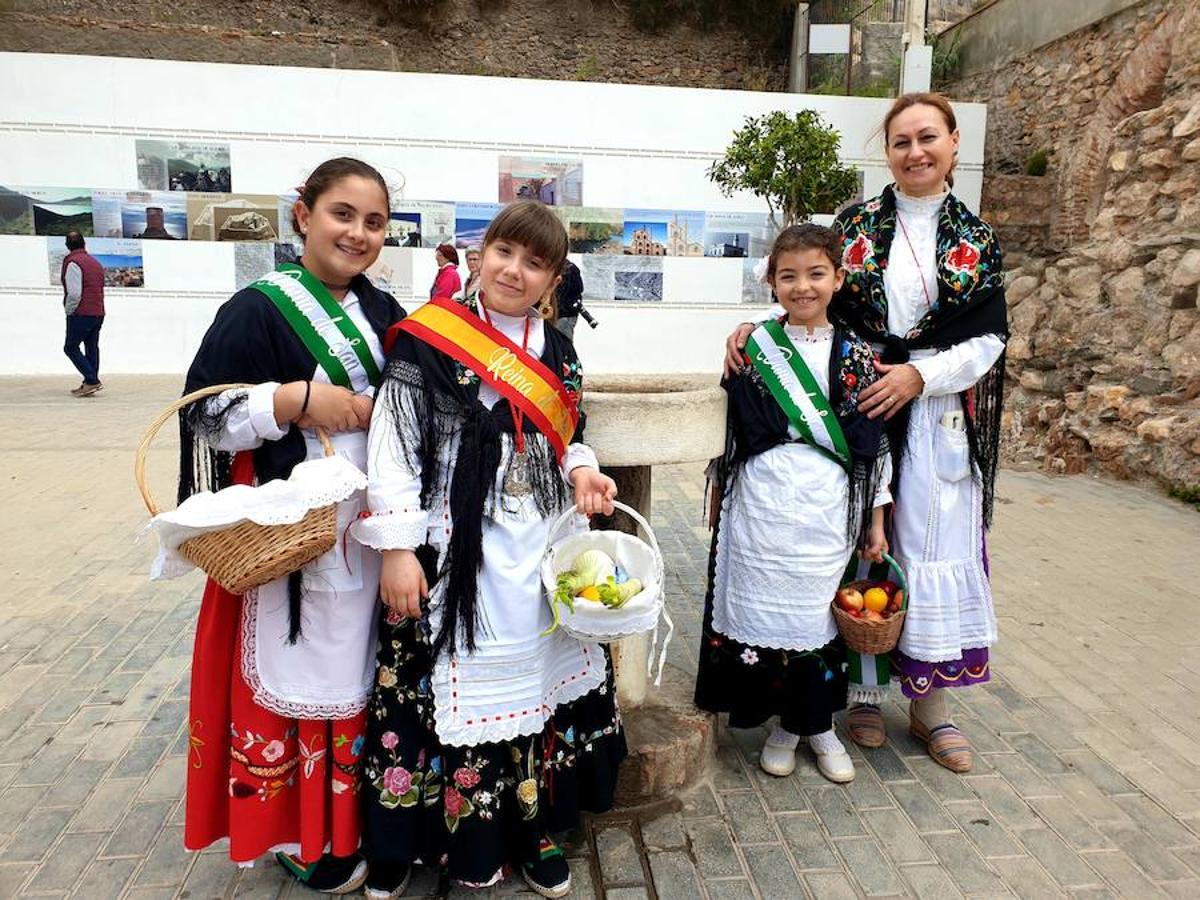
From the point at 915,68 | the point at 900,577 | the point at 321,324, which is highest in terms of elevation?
the point at 915,68

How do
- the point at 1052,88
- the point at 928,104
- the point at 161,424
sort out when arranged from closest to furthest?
1. the point at 161,424
2. the point at 928,104
3. the point at 1052,88

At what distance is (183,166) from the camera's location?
35.4 feet

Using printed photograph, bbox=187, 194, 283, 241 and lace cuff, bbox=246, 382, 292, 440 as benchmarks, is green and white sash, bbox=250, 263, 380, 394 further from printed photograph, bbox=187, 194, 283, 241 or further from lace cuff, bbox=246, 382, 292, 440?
printed photograph, bbox=187, 194, 283, 241

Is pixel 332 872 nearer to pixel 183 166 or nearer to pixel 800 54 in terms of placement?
pixel 183 166

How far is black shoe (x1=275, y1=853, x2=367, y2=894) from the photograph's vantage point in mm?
2273

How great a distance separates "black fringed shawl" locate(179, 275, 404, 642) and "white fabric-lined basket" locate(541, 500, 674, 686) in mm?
614

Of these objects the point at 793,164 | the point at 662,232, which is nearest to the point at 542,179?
the point at 662,232

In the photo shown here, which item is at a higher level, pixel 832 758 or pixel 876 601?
pixel 876 601

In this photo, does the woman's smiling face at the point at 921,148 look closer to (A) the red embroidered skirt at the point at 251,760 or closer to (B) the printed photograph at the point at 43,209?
(A) the red embroidered skirt at the point at 251,760

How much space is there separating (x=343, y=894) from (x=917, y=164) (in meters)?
2.69

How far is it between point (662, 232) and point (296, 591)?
33.8 ft

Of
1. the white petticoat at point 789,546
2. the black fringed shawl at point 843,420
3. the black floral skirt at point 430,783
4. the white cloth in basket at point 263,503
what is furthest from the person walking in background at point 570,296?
the white cloth in basket at point 263,503

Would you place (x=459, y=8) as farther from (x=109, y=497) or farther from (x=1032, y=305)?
(x=109, y=497)

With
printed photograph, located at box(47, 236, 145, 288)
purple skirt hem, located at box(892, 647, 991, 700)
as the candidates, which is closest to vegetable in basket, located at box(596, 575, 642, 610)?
purple skirt hem, located at box(892, 647, 991, 700)
